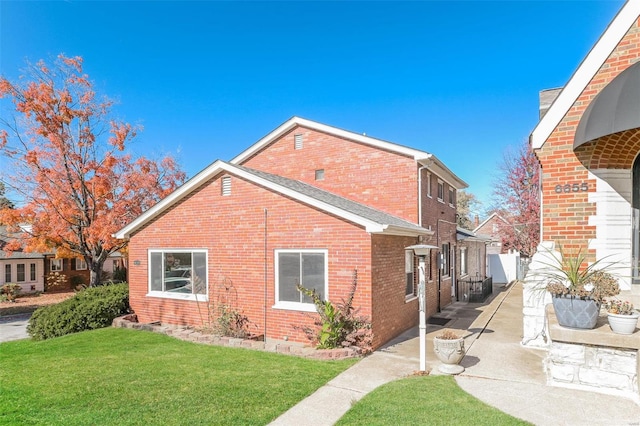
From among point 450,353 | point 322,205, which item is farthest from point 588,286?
point 322,205

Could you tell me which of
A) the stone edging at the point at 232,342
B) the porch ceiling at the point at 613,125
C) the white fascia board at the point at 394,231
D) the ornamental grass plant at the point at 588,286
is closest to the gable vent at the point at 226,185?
the stone edging at the point at 232,342

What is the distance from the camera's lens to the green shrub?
11891mm

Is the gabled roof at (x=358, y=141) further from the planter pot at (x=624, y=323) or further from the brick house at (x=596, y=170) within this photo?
the planter pot at (x=624, y=323)

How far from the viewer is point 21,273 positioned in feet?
85.0

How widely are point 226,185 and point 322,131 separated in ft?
17.3

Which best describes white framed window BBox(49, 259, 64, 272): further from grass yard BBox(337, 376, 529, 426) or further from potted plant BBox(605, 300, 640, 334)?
potted plant BBox(605, 300, 640, 334)

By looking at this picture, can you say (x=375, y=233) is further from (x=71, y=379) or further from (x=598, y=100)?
(x=71, y=379)

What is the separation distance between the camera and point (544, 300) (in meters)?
8.38

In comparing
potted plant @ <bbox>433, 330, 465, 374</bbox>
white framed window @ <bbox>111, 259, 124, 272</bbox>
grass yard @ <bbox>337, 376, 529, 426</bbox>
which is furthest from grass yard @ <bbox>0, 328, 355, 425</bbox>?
white framed window @ <bbox>111, 259, 124, 272</bbox>

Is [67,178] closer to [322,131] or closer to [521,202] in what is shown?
[322,131]

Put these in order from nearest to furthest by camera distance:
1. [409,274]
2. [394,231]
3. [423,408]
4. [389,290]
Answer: [423,408] → [394,231] → [389,290] → [409,274]

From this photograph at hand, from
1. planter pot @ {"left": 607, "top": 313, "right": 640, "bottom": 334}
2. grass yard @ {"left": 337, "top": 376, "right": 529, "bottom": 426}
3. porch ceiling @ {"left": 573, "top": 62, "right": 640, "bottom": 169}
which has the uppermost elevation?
porch ceiling @ {"left": 573, "top": 62, "right": 640, "bottom": 169}

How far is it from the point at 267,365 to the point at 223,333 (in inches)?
123

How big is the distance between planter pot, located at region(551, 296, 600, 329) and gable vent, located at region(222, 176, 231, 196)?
9.09 meters
